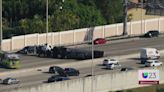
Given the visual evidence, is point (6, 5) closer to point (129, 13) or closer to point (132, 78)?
point (129, 13)

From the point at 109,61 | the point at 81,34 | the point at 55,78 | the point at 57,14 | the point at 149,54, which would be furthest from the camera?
the point at 57,14

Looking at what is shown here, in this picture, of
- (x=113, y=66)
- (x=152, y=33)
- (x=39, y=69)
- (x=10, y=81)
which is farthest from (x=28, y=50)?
(x=10, y=81)

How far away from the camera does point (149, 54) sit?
80312 mm

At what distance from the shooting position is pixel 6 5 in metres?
104

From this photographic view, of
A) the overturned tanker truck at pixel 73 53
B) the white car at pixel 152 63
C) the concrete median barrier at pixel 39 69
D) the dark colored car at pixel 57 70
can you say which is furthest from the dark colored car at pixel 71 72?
the overturned tanker truck at pixel 73 53

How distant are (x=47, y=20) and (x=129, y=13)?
54.3 feet

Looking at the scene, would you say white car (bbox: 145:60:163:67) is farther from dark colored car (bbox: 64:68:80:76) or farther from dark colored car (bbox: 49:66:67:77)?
dark colored car (bbox: 49:66:67:77)

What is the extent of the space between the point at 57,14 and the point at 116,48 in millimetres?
13392

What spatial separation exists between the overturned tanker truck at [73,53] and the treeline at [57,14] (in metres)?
11.9

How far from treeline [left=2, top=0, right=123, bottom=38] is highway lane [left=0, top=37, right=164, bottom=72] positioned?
812cm

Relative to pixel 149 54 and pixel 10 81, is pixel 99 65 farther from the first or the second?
pixel 10 81

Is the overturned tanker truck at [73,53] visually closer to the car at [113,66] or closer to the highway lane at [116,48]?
the highway lane at [116,48]

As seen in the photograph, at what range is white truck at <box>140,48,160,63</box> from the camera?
79.2 metres

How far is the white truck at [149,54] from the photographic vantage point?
79188 millimetres
